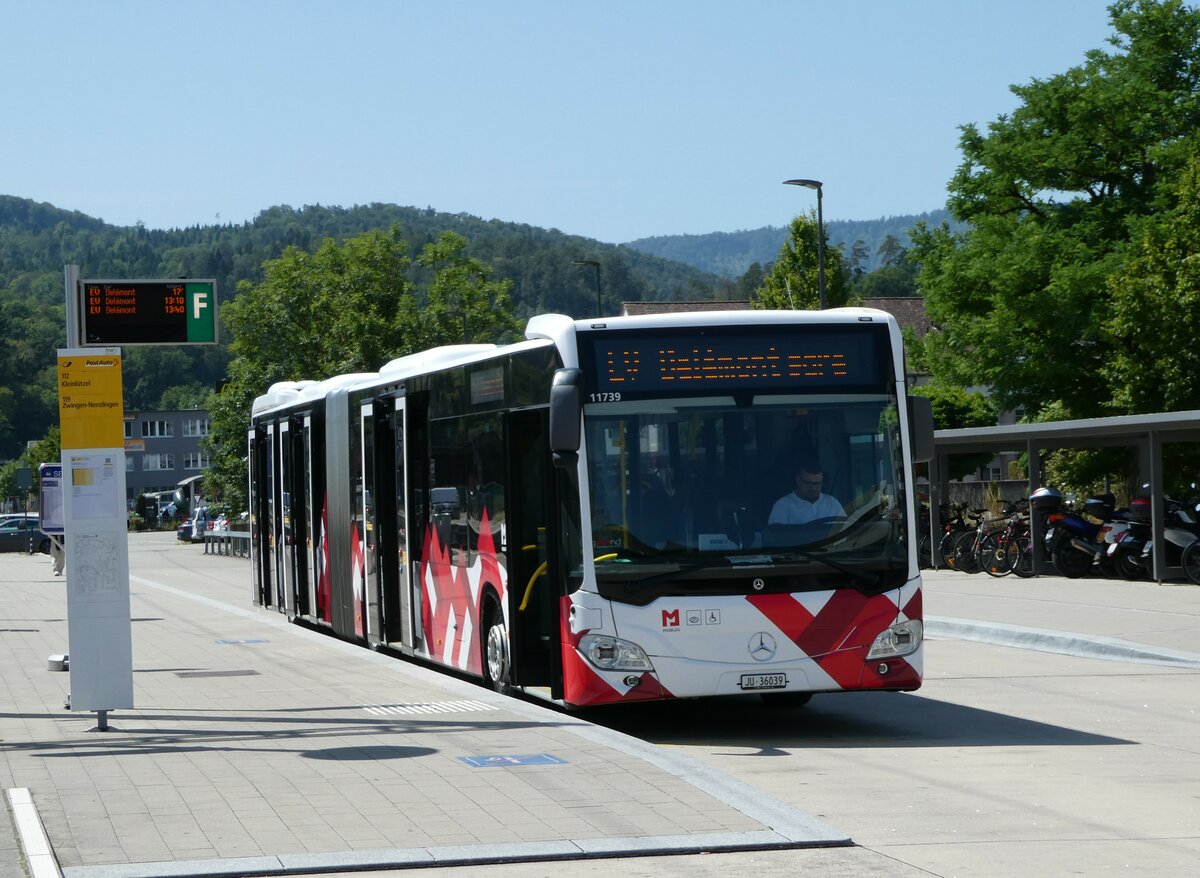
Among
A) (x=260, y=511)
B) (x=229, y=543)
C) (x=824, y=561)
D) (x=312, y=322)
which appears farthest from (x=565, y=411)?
(x=229, y=543)

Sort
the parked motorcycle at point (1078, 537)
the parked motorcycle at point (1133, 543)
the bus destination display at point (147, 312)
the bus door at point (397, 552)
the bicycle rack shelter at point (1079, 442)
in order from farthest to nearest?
1. the parked motorcycle at point (1078, 537)
2. the parked motorcycle at point (1133, 543)
3. the bicycle rack shelter at point (1079, 442)
4. the bus door at point (397, 552)
5. the bus destination display at point (147, 312)

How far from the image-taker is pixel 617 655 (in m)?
11.5

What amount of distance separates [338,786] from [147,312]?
15.6ft

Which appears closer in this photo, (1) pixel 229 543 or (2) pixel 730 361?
(2) pixel 730 361

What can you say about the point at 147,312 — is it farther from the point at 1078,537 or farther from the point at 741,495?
the point at 1078,537

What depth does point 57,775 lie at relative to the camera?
9750 mm

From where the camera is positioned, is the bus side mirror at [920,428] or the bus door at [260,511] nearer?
the bus side mirror at [920,428]

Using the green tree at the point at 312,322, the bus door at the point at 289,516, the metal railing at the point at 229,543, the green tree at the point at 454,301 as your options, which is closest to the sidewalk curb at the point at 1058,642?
the bus door at the point at 289,516

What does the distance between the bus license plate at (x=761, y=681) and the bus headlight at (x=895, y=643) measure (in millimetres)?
621

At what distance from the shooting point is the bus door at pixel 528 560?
12.9m

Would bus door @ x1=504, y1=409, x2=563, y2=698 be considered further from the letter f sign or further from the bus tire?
the letter f sign

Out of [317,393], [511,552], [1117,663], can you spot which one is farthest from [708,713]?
[317,393]

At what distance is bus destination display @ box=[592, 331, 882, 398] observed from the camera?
11.9 meters

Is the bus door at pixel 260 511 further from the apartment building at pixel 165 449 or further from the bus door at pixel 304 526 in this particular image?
the apartment building at pixel 165 449
